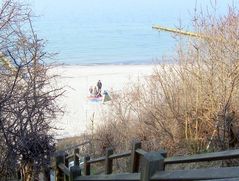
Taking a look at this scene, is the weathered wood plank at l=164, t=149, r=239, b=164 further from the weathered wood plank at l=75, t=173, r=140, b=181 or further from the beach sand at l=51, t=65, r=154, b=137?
the beach sand at l=51, t=65, r=154, b=137

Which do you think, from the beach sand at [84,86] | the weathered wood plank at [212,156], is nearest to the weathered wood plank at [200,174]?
the weathered wood plank at [212,156]

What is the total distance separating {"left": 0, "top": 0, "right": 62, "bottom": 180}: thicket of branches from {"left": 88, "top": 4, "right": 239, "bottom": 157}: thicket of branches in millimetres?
2834

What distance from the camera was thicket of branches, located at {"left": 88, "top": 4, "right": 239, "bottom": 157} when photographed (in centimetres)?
909

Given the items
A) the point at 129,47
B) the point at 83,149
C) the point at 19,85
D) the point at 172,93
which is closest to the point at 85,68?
the point at 129,47

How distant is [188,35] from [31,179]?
171 inches

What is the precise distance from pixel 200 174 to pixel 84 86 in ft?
118

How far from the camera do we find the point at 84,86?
3816 centimetres

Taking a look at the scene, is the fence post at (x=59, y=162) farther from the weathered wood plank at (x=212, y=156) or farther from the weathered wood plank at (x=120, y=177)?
the weathered wood plank at (x=212, y=156)

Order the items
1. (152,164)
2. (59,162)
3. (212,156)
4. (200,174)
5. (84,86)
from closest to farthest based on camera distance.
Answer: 1. (200,174)
2. (152,164)
3. (212,156)
4. (59,162)
5. (84,86)

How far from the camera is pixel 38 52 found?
912cm

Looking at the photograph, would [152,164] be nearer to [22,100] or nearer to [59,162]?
[59,162]

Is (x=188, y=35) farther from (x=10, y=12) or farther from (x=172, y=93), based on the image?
(x=10, y=12)

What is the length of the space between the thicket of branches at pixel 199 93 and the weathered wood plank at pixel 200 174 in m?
5.80

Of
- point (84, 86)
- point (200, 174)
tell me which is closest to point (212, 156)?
point (200, 174)
